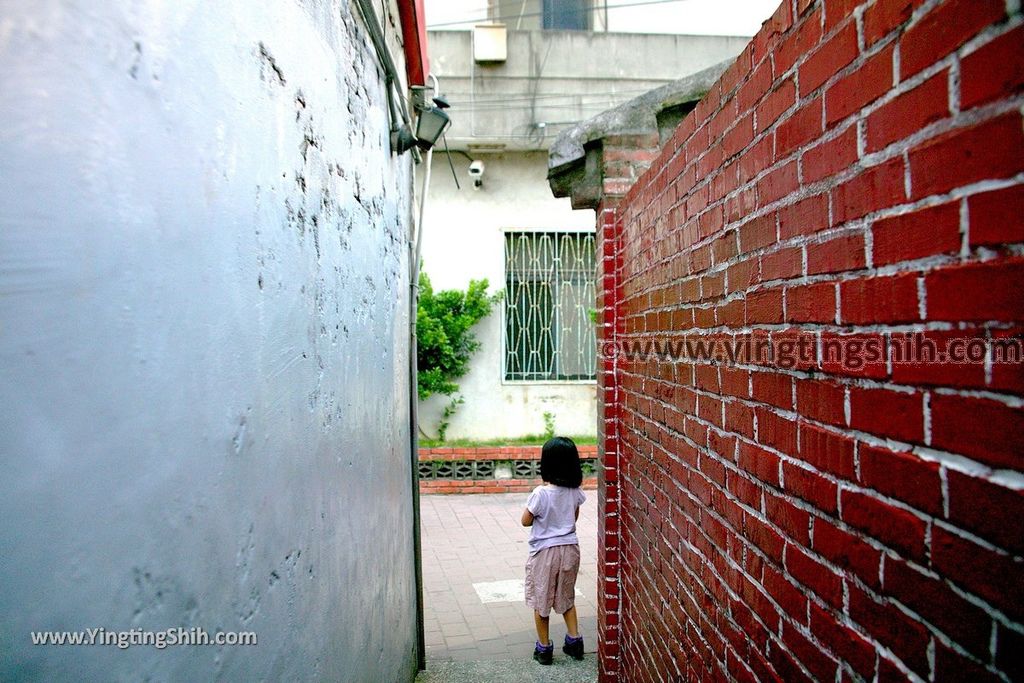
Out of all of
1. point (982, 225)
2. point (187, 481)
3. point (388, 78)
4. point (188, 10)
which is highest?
point (388, 78)

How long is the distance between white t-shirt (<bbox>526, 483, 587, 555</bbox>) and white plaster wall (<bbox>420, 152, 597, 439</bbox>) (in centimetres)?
557

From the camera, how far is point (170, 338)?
122 centimetres

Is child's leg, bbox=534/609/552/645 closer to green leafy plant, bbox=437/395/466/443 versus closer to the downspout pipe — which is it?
the downspout pipe

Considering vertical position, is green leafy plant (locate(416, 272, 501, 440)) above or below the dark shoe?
above

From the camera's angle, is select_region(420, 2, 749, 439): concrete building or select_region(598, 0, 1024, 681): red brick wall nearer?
select_region(598, 0, 1024, 681): red brick wall

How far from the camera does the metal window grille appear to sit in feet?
33.3

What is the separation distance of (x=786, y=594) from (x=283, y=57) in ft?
5.89

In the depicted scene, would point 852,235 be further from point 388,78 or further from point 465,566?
point 465,566

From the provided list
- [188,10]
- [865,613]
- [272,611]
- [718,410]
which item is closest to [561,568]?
[718,410]

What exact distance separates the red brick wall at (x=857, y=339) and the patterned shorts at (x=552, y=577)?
6.70 feet

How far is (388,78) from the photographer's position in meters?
3.83

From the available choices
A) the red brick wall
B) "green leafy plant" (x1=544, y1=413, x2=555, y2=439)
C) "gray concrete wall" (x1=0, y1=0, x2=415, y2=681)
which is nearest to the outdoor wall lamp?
"gray concrete wall" (x1=0, y1=0, x2=415, y2=681)

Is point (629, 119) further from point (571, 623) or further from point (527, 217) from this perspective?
point (527, 217)

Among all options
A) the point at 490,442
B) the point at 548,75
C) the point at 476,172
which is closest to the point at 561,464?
the point at 490,442
